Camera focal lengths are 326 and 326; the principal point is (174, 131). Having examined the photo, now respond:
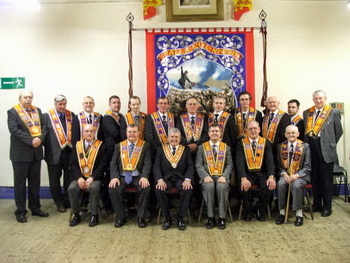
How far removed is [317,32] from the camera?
15.8ft

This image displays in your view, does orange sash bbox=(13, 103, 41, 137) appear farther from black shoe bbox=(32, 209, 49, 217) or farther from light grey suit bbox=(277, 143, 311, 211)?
light grey suit bbox=(277, 143, 311, 211)

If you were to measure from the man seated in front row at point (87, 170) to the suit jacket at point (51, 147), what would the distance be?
35cm

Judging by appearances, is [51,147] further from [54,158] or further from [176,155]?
[176,155]

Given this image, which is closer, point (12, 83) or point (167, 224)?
point (167, 224)

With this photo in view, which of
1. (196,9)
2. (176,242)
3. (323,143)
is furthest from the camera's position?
(196,9)

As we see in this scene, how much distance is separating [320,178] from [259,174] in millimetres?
839

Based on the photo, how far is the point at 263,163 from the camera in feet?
12.4

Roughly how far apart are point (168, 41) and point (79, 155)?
2.06m

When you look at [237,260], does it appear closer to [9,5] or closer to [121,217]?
[121,217]

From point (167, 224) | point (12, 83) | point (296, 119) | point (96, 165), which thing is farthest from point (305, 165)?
point (12, 83)

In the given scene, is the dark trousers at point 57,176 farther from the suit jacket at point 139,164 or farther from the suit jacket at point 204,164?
the suit jacket at point 204,164

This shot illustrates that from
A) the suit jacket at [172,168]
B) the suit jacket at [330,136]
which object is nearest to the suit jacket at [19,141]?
the suit jacket at [172,168]

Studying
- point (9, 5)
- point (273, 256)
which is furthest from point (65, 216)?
point (9, 5)

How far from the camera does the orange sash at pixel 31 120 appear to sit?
3896 millimetres
